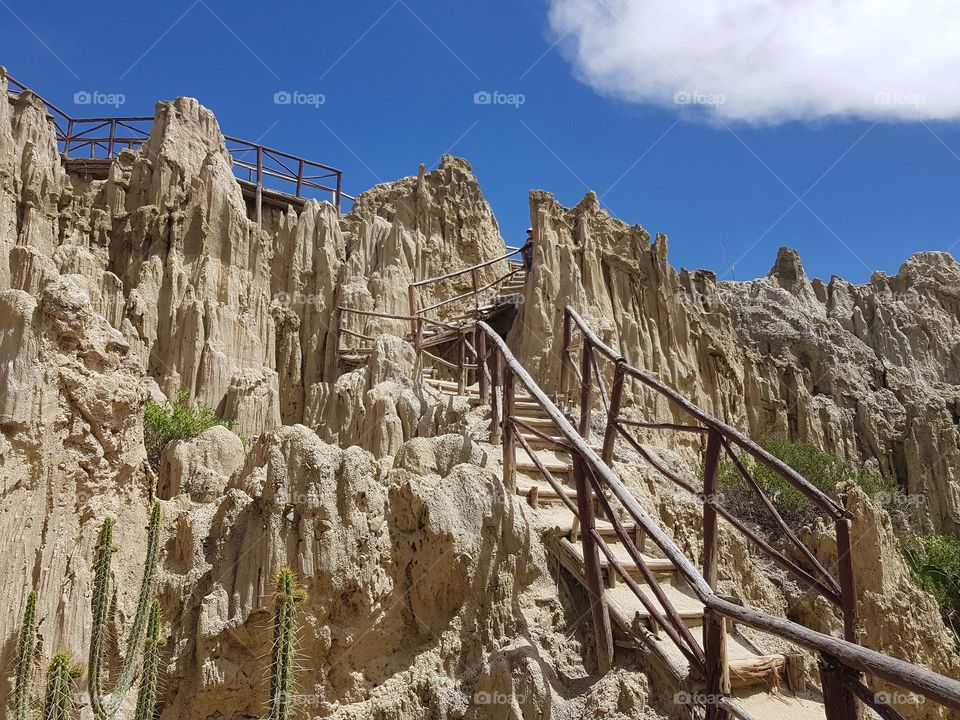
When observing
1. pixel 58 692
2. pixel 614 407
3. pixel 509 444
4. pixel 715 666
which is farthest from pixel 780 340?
pixel 58 692

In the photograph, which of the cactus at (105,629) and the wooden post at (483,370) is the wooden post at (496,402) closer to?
the wooden post at (483,370)

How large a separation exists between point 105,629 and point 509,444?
15.1 ft

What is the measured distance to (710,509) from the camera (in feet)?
23.6

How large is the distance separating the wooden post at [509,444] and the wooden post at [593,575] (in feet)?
5.90

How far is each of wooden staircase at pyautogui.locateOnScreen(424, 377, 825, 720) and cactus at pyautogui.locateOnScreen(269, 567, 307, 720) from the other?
2.84 meters

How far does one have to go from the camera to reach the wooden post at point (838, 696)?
4.59 meters

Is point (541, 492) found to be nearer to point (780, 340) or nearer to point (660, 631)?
point (660, 631)

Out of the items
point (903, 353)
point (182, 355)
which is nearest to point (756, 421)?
point (903, 353)

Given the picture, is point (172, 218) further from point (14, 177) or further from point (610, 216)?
point (610, 216)

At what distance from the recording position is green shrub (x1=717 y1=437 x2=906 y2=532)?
593 inches

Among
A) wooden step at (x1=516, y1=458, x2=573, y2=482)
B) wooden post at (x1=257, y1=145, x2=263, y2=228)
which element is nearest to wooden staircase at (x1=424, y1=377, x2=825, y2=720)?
wooden step at (x1=516, y1=458, x2=573, y2=482)

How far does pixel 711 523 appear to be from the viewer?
7.37 meters

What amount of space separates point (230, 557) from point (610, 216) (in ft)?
64.0

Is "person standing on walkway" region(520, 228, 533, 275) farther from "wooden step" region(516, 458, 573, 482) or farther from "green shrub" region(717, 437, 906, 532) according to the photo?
"wooden step" region(516, 458, 573, 482)
